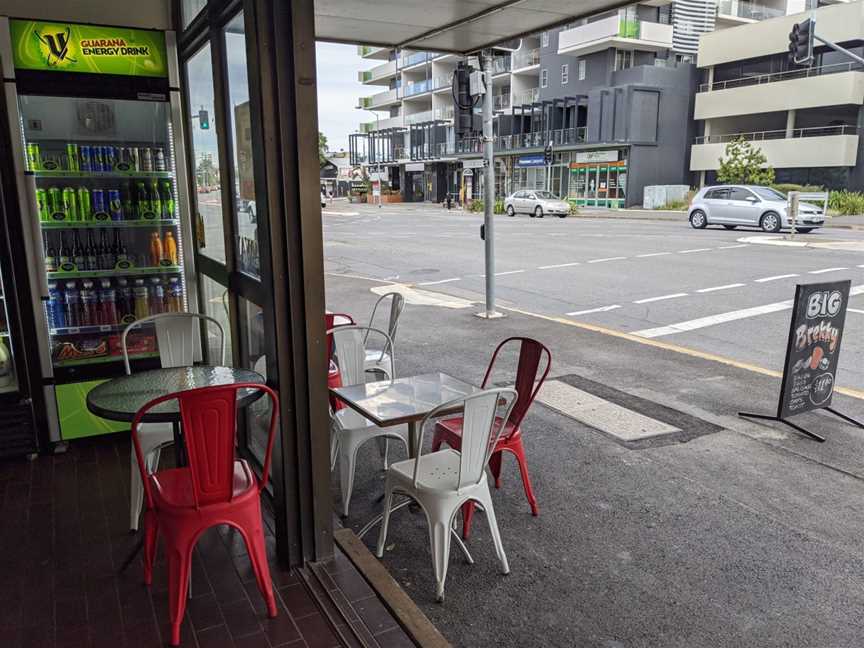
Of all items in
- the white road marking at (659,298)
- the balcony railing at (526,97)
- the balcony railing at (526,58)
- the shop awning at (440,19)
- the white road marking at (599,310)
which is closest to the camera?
the shop awning at (440,19)

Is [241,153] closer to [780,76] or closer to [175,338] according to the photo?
[175,338]

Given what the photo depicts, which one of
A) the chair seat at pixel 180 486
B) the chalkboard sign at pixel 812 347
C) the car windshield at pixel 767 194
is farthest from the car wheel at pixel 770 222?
the chair seat at pixel 180 486

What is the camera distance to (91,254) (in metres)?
5.14

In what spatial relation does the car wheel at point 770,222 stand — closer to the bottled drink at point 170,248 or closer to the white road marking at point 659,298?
the white road marking at point 659,298

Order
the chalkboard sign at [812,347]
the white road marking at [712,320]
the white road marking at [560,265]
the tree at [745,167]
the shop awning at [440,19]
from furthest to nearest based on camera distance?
1. the tree at [745,167]
2. the white road marking at [560,265]
3. the white road marking at [712,320]
4. the shop awning at [440,19]
5. the chalkboard sign at [812,347]

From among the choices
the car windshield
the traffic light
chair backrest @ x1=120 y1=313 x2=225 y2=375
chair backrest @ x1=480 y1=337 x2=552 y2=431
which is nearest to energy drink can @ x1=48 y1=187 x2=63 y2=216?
chair backrest @ x1=120 y1=313 x2=225 y2=375

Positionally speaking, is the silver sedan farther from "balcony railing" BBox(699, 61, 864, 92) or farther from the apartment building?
"balcony railing" BBox(699, 61, 864, 92)

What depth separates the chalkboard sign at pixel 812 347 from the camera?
5395 mm

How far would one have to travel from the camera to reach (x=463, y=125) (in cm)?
860

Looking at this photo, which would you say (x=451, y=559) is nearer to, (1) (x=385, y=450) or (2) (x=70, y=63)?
(1) (x=385, y=450)

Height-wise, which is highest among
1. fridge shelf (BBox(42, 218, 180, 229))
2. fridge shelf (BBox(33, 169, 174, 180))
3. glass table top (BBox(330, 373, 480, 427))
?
fridge shelf (BBox(33, 169, 174, 180))

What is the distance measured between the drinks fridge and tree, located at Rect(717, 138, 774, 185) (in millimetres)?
29661

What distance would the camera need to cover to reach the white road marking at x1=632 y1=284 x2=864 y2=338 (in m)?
8.87

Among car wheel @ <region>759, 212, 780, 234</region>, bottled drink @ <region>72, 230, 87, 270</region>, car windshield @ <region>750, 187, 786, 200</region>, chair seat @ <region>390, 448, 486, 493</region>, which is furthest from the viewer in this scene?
car windshield @ <region>750, 187, 786, 200</region>
